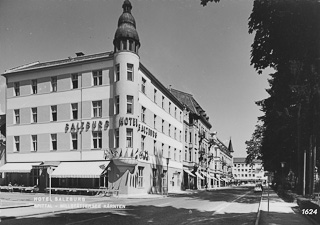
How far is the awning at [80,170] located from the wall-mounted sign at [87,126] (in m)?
3.29

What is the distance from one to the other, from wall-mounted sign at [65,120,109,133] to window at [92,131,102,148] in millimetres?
409

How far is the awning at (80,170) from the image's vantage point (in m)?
31.6

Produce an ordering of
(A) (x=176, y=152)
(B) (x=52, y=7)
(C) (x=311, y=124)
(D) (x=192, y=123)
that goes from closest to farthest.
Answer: (B) (x=52, y=7)
(C) (x=311, y=124)
(A) (x=176, y=152)
(D) (x=192, y=123)

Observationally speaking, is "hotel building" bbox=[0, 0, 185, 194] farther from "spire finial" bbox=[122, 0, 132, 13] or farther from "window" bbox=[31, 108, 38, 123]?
"spire finial" bbox=[122, 0, 132, 13]

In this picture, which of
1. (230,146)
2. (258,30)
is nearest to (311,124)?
(258,30)

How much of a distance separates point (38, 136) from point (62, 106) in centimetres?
426

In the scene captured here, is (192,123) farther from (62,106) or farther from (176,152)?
(62,106)

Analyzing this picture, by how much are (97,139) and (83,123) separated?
2155mm

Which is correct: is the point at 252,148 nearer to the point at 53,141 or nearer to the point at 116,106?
the point at 116,106

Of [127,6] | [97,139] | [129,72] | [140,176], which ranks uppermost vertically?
[129,72]

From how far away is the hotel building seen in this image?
33000 mm

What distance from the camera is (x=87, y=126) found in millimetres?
34562

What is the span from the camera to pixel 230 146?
167375mm

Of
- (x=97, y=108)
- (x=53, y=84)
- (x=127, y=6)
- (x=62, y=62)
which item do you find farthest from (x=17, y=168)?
(x=127, y=6)
